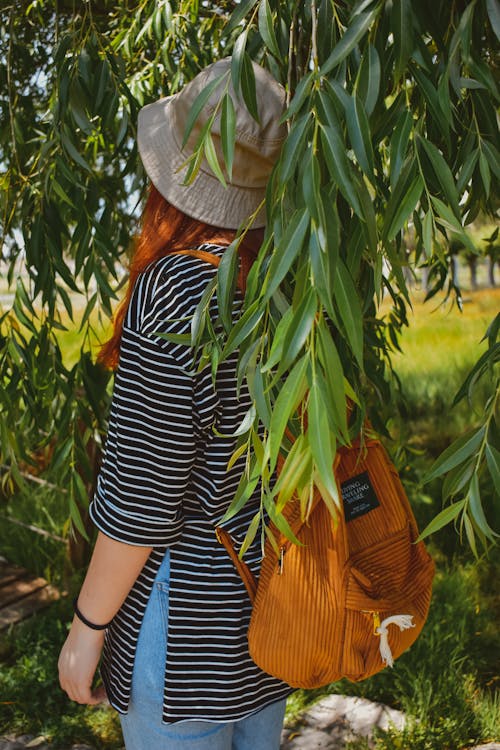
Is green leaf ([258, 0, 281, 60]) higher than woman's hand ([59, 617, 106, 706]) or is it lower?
higher

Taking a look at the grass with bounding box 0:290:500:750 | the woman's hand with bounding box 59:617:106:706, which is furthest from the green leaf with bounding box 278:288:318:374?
the grass with bounding box 0:290:500:750

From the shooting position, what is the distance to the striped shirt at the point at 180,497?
1.03 m

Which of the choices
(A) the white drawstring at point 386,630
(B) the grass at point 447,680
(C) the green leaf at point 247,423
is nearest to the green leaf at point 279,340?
(C) the green leaf at point 247,423

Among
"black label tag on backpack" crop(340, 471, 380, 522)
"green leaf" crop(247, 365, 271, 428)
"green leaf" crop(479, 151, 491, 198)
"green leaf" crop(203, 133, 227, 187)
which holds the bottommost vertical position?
"black label tag on backpack" crop(340, 471, 380, 522)

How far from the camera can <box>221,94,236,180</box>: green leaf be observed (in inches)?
35.2

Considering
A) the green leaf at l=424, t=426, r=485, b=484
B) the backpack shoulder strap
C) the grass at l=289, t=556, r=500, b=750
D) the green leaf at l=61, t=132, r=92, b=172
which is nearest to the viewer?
the green leaf at l=424, t=426, r=485, b=484

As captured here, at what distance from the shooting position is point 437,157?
828mm

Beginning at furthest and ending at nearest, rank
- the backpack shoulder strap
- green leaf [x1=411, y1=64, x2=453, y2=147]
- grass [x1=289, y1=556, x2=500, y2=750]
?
grass [x1=289, y1=556, x2=500, y2=750] → the backpack shoulder strap → green leaf [x1=411, y1=64, x2=453, y2=147]

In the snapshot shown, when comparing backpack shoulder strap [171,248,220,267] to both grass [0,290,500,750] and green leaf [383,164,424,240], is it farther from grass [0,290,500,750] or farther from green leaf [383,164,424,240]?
grass [0,290,500,750]

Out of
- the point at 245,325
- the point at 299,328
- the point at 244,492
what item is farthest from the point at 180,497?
the point at 299,328

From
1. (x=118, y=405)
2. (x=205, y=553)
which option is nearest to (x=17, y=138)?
(x=118, y=405)

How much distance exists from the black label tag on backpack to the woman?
134mm

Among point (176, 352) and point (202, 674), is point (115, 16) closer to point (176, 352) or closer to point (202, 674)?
point (176, 352)

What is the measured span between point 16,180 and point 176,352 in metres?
0.88
